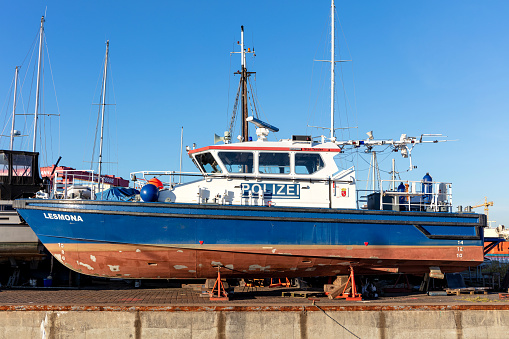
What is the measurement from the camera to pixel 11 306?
7.07 meters

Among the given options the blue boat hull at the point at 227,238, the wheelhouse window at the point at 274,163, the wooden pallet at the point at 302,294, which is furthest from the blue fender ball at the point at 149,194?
the wooden pallet at the point at 302,294

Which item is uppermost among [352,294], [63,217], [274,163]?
[274,163]

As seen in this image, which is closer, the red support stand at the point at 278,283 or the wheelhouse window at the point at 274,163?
the wheelhouse window at the point at 274,163

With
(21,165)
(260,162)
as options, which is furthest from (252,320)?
(21,165)

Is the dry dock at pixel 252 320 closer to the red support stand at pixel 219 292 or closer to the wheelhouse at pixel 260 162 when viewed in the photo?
the red support stand at pixel 219 292

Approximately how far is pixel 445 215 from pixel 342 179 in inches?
102

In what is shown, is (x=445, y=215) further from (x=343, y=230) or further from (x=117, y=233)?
(x=117, y=233)

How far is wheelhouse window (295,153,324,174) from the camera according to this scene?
10820 millimetres

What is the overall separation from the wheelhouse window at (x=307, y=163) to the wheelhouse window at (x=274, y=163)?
256mm

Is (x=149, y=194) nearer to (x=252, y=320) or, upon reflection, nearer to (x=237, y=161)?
(x=237, y=161)

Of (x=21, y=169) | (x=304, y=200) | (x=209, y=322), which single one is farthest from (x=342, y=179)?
(x=21, y=169)

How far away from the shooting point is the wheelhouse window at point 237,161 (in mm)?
10672

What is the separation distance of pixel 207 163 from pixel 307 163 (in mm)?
2520

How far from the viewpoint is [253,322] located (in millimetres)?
7195
